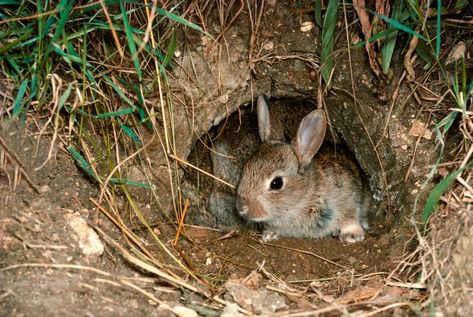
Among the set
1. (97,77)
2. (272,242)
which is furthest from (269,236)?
(97,77)

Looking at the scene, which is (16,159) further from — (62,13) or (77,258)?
(62,13)

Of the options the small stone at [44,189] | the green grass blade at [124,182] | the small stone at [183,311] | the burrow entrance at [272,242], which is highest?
the small stone at [44,189]

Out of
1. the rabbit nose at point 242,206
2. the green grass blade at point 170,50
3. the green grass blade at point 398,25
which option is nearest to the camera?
the green grass blade at point 398,25

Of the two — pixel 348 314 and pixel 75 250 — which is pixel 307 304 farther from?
pixel 75 250

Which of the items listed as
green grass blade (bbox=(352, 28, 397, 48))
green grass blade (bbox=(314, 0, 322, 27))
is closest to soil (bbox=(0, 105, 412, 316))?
green grass blade (bbox=(352, 28, 397, 48))

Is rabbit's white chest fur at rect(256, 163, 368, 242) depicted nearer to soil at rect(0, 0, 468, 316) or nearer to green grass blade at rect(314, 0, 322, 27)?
soil at rect(0, 0, 468, 316)

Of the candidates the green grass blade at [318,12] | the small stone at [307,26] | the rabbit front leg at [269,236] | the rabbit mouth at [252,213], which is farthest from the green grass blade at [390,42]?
the rabbit front leg at [269,236]

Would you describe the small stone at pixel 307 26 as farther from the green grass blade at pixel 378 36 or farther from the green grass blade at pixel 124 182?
the green grass blade at pixel 124 182
